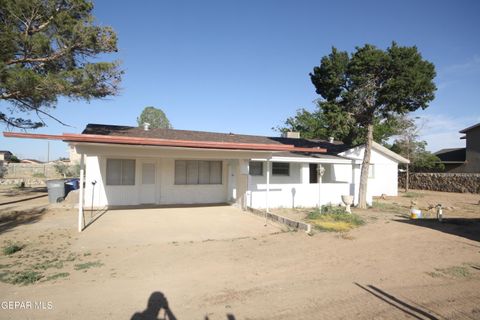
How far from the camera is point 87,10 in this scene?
11.9m

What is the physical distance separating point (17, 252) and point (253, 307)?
5.83m

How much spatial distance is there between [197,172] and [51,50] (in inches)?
310

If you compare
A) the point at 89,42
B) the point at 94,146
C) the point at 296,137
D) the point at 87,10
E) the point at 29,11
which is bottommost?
the point at 94,146

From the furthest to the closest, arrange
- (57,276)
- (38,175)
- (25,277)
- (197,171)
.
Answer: (38,175) → (197,171) → (57,276) → (25,277)

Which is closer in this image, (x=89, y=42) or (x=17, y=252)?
(x=17, y=252)

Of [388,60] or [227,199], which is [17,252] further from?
[388,60]

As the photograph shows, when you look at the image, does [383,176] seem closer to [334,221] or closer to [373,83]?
Answer: [373,83]

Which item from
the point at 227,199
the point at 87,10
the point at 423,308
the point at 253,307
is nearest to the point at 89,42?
the point at 87,10

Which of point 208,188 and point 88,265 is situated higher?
point 208,188

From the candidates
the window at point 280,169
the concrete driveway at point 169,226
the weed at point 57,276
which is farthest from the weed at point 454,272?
the window at point 280,169

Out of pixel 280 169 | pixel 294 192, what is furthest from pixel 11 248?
pixel 280 169

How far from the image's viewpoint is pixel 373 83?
15.3 metres

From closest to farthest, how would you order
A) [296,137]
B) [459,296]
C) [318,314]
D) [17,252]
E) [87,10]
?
[318,314] < [459,296] < [17,252] < [87,10] < [296,137]

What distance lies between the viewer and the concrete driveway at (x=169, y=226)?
28.2ft
